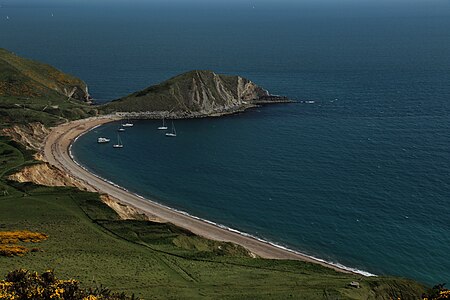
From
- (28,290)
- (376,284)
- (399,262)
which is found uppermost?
(28,290)


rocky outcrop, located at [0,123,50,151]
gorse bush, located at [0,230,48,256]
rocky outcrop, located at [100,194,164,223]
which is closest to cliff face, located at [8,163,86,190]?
rocky outcrop, located at [100,194,164,223]

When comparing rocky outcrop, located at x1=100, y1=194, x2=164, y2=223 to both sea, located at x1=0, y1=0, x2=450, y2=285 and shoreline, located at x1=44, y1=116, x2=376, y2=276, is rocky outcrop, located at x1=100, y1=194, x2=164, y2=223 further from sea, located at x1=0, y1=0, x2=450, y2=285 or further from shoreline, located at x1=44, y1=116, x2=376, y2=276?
sea, located at x1=0, y1=0, x2=450, y2=285

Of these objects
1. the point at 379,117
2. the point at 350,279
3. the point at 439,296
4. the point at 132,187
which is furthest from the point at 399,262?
the point at 379,117

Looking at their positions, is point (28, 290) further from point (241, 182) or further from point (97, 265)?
point (241, 182)

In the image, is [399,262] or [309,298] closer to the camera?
[309,298]

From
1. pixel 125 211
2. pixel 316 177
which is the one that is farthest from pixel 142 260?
pixel 316 177

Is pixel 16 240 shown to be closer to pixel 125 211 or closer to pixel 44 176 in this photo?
pixel 125 211

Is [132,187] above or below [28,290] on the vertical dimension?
below

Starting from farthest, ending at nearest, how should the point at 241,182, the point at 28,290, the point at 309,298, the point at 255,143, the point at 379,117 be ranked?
the point at 379,117 < the point at 255,143 < the point at 241,182 < the point at 309,298 < the point at 28,290
